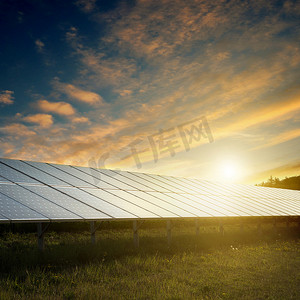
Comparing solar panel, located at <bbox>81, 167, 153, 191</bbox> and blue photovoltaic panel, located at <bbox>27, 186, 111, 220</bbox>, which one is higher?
solar panel, located at <bbox>81, 167, 153, 191</bbox>

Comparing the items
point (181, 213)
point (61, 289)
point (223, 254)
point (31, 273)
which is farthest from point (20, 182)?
point (223, 254)

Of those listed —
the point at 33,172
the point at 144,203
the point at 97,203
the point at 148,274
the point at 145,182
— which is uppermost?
the point at 33,172

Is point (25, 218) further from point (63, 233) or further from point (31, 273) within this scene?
point (63, 233)

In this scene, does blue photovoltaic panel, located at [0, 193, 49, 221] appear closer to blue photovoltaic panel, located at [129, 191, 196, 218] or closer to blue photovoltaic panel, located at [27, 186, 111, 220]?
blue photovoltaic panel, located at [27, 186, 111, 220]

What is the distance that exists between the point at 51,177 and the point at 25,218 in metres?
7.68

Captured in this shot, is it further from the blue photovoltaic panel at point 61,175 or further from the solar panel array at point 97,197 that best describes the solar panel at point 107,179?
the blue photovoltaic panel at point 61,175

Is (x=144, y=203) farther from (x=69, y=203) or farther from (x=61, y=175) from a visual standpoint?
(x=61, y=175)

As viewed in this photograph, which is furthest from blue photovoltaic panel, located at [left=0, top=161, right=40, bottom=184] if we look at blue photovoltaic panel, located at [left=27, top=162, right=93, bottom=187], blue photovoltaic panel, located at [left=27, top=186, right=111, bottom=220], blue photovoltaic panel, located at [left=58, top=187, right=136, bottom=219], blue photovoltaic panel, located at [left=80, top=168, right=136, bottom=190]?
blue photovoltaic panel, located at [left=80, top=168, right=136, bottom=190]

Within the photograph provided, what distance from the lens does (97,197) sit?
1873cm

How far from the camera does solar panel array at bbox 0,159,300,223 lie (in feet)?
46.4

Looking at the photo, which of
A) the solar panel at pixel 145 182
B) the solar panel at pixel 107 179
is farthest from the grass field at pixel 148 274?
the solar panel at pixel 145 182

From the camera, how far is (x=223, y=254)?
1992 centimetres

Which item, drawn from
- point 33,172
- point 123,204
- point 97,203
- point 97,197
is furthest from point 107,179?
point 97,203

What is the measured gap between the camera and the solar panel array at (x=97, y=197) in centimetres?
1415
